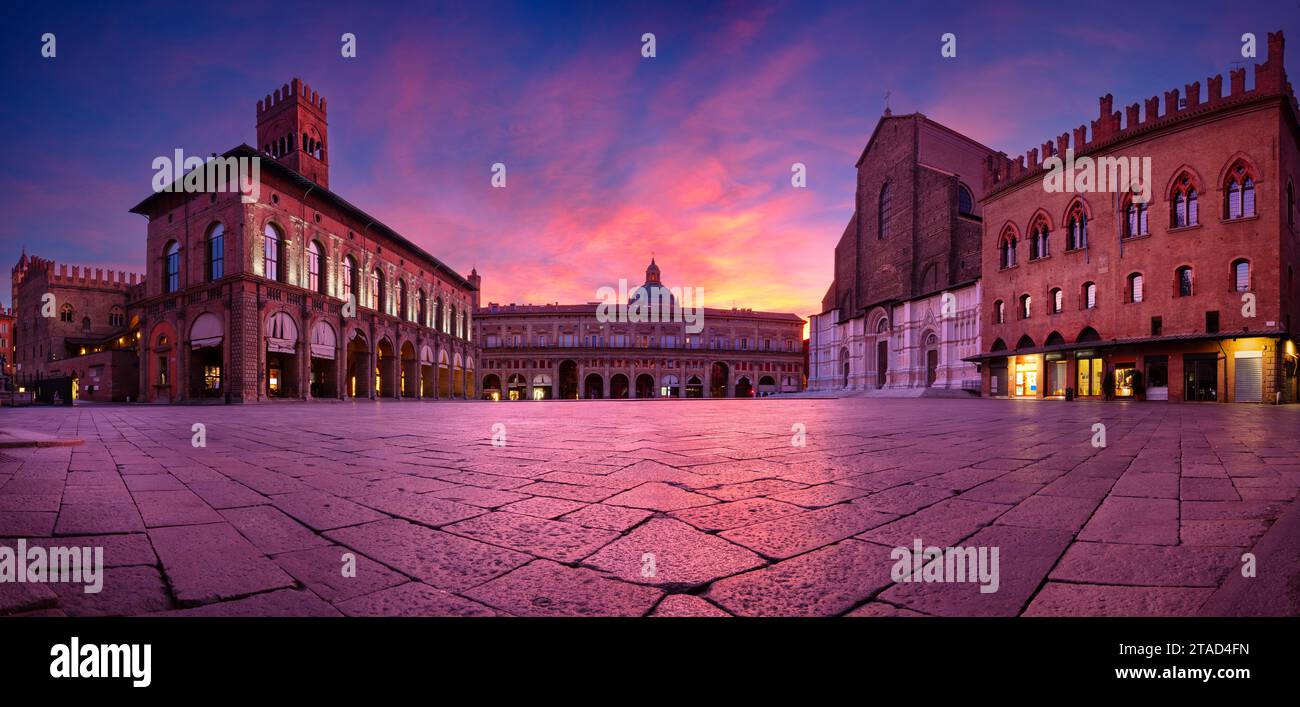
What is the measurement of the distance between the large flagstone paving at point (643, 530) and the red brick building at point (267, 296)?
76.7 ft

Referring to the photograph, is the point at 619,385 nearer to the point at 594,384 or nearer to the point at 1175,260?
the point at 594,384

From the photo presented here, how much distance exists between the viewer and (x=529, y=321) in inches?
2832

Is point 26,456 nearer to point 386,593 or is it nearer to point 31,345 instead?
point 386,593

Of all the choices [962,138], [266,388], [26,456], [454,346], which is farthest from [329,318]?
[962,138]

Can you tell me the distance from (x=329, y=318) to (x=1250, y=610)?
107 feet

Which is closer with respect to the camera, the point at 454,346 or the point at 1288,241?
the point at 1288,241

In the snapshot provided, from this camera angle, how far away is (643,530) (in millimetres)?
2303

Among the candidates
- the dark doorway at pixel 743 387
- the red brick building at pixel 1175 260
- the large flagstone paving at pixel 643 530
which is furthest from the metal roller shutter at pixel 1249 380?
the dark doorway at pixel 743 387

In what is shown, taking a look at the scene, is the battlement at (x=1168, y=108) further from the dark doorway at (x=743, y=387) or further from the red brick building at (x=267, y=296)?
the dark doorway at (x=743, y=387)

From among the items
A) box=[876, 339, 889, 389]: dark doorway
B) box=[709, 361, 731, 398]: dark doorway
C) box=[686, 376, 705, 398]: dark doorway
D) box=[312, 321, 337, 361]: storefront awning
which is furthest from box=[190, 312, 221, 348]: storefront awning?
box=[709, 361, 731, 398]: dark doorway

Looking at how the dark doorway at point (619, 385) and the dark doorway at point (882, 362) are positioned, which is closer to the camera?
the dark doorway at point (882, 362)

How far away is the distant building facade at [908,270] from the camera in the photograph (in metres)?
37.3

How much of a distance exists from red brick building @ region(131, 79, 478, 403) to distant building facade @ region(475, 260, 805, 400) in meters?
35.9

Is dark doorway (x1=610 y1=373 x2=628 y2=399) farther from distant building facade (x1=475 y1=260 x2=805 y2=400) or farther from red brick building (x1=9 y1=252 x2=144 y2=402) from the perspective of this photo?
red brick building (x1=9 y1=252 x2=144 y2=402)
